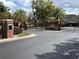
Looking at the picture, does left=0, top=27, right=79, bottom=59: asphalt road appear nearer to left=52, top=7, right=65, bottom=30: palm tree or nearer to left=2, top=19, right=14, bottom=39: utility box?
left=2, top=19, right=14, bottom=39: utility box

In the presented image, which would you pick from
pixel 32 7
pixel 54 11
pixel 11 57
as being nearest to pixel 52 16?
pixel 54 11

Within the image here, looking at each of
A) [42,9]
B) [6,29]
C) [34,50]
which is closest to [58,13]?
[42,9]

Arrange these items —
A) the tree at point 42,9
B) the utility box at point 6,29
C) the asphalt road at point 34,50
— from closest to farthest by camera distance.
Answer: the asphalt road at point 34,50 → the utility box at point 6,29 → the tree at point 42,9

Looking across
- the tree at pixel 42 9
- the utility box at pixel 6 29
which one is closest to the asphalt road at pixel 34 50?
the utility box at pixel 6 29

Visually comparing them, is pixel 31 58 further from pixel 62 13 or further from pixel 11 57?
pixel 62 13

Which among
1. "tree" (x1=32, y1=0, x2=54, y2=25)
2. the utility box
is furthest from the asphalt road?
"tree" (x1=32, y1=0, x2=54, y2=25)

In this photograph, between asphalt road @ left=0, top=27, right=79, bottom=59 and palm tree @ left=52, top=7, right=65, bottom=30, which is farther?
palm tree @ left=52, top=7, right=65, bottom=30

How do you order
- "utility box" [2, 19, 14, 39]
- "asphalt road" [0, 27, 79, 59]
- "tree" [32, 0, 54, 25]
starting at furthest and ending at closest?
1. "tree" [32, 0, 54, 25]
2. "utility box" [2, 19, 14, 39]
3. "asphalt road" [0, 27, 79, 59]

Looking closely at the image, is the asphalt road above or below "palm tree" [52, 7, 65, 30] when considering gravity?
below

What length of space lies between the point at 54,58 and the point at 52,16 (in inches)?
3336

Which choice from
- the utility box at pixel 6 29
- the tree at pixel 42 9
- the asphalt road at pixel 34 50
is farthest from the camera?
the tree at pixel 42 9

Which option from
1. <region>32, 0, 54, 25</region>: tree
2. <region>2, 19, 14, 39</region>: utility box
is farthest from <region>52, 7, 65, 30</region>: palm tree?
<region>2, 19, 14, 39</region>: utility box

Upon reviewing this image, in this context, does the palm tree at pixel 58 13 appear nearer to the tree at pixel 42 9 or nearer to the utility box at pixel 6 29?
the tree at pixel 42 9

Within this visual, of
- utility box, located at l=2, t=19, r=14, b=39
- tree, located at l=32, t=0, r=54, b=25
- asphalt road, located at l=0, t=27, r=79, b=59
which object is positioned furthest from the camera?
tree, located at l=32, t=0, r=54, b=25
